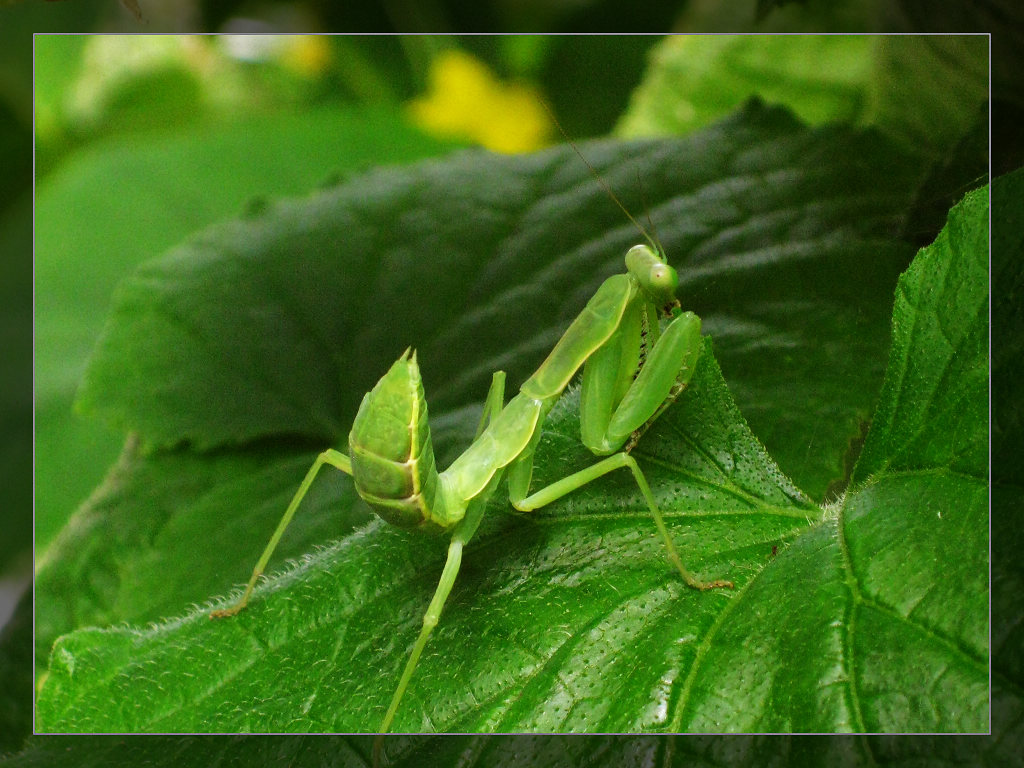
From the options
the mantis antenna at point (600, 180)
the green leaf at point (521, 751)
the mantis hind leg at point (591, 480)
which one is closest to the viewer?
the green leaf at point (521, 751)

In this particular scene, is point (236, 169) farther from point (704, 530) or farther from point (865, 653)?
point (865, 653)

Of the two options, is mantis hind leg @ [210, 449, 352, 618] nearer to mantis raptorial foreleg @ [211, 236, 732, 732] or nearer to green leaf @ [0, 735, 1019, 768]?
mantis raptorial foreleg @ [211, 236, 732, 732]

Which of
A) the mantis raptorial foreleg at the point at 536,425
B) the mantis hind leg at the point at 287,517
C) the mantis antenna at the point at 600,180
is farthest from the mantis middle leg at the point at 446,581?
the mantis antenna at the point at 600,180

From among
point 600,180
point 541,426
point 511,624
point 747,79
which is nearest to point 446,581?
point 511,624

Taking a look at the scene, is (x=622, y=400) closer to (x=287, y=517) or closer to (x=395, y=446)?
(x=395, y=446)

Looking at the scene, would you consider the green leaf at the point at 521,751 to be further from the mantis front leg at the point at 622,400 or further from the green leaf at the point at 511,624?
the mantis front leg at the point at 622,400

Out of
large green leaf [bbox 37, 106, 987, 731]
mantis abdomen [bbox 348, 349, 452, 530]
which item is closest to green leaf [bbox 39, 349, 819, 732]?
large green leaf [bbox 37, 106, 987, 731]
